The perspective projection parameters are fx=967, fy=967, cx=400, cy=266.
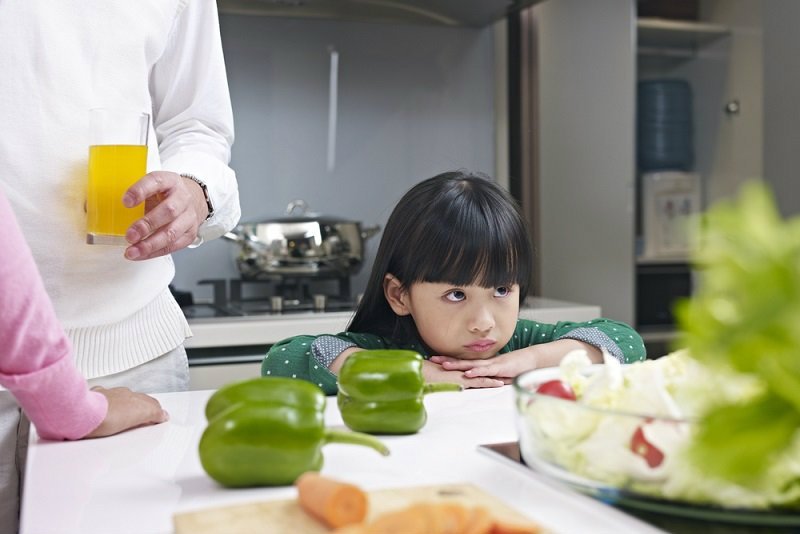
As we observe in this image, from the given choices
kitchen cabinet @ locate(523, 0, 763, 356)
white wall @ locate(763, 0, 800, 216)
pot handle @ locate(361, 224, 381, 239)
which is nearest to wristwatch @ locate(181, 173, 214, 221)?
pot handle @ locate(361, 224, 381, 239)

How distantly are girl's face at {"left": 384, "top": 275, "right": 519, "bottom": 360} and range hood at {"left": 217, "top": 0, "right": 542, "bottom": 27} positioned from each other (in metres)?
1.45

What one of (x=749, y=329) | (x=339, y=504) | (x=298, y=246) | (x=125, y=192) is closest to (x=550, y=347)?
(x=125, y=192)

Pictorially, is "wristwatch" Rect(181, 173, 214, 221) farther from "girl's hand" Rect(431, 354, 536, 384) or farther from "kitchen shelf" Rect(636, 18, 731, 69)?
"kitchen shelf" Rect(636, 18, 731, 69)

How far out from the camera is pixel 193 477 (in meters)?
0.75

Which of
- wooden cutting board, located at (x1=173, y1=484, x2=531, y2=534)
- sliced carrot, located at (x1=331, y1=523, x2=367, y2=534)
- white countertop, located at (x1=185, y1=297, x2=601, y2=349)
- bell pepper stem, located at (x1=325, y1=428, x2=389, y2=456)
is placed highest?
bell pepper stem, located at (x1=325, y1=428, x2=389, y2=456)

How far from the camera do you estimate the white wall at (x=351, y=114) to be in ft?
8.77

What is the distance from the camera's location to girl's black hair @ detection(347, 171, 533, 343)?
4.53 feet

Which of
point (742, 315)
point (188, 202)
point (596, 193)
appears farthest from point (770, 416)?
point (596, 193)

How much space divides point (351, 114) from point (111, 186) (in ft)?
5.42

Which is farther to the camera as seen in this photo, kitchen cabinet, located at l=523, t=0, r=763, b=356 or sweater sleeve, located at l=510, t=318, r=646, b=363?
kitchen cabinet, located at l=523, t=0, r=763, b=356

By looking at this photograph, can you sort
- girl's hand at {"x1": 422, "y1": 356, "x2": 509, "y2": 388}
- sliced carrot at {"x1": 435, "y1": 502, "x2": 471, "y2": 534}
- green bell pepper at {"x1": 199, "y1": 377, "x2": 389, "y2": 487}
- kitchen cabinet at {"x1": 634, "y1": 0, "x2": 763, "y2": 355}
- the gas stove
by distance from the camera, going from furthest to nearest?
1. kitchen cabinet at {"x1": 634, "y1": 0, "x2": 763, "y2": 355}
2. the gas stove
3. girl's hand at {"x1": 422, "y1": 356, "x2": 509, "y2": 388}
4. green bell pepper at {"x1": 199, "y1": 377, "x2": 389, "y2": 487}
5. sliced carrot at {"x1": 435, "y1": 502, "x2": 471, "y2": 534}

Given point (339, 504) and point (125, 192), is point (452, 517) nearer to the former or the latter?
point (339, 504)

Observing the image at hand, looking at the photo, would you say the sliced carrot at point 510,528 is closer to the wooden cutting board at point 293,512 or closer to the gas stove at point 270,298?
the wooden cutting board at point 293,512

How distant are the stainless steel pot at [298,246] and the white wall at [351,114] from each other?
0.15 metres
